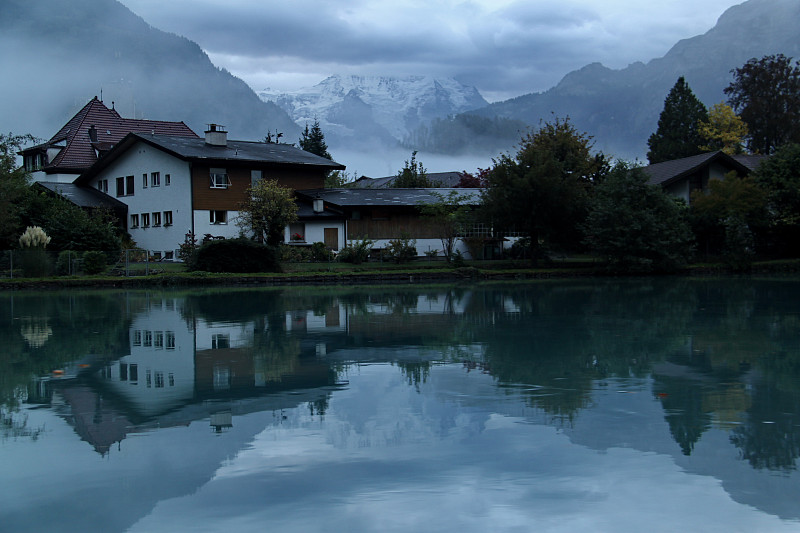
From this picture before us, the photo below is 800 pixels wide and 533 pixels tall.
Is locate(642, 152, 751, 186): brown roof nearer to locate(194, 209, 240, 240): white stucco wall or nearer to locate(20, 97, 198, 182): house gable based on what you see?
locate(194, 209, 240, 240): white stucco wall

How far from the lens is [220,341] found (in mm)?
13000

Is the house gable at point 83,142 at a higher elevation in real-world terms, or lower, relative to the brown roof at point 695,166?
higher

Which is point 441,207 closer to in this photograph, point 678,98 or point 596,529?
point 596,529

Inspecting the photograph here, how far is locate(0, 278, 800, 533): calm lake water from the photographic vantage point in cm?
511

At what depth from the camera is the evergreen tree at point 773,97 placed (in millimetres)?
59731

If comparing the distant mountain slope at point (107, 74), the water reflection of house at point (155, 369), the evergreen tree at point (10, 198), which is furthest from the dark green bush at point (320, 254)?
the distant mountain slope at point (107, 74)

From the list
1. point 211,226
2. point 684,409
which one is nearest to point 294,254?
point 211,226

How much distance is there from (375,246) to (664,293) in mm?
20114

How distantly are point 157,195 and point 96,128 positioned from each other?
17.3 meters

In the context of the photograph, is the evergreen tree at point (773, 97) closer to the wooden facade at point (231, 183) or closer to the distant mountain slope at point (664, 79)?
the wooden facade at point (231, 183)

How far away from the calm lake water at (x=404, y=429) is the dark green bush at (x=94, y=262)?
18.2 meters

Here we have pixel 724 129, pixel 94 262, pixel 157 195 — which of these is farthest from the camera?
pixel 724 129

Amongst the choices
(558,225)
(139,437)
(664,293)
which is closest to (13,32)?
(558,225)

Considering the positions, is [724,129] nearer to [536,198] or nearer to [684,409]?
[536,198]
